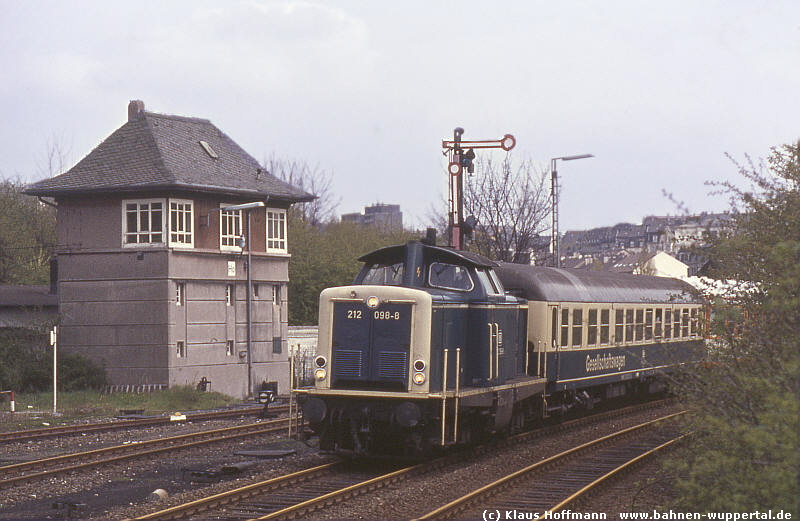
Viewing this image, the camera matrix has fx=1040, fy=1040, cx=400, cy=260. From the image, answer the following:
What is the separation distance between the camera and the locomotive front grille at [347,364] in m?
16.1

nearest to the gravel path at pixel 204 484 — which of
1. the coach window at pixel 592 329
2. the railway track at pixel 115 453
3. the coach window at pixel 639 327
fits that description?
the railway track at pixel 115 453

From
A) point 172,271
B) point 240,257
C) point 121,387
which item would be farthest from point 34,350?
point 240,257

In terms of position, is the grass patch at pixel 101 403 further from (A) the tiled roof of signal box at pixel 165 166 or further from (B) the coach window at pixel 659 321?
(B) the coach window at pixel 659 321

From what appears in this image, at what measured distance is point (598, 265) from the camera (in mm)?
84125

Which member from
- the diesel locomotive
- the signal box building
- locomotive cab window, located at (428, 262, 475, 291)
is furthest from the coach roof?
the signal box building

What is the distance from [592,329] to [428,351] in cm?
865

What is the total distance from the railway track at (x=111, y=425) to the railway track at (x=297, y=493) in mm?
8376

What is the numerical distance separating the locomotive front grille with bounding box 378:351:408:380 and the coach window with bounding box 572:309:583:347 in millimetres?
7173

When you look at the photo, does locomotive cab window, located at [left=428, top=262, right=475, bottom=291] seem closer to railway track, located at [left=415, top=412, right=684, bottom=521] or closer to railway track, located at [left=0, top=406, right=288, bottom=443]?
railway track, located at [left=415, top=412, right=684, bottom=521]

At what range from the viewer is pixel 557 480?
15.4 m

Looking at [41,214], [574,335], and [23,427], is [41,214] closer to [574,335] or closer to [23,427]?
[23,427]

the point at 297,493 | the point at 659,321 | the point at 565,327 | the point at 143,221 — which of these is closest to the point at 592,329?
the point at 565,327

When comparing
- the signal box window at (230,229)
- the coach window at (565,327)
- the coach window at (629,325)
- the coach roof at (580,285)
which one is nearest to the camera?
the coach roof at (580,285)

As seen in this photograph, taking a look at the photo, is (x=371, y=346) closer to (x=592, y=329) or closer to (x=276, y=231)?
(x=592, y=329)
